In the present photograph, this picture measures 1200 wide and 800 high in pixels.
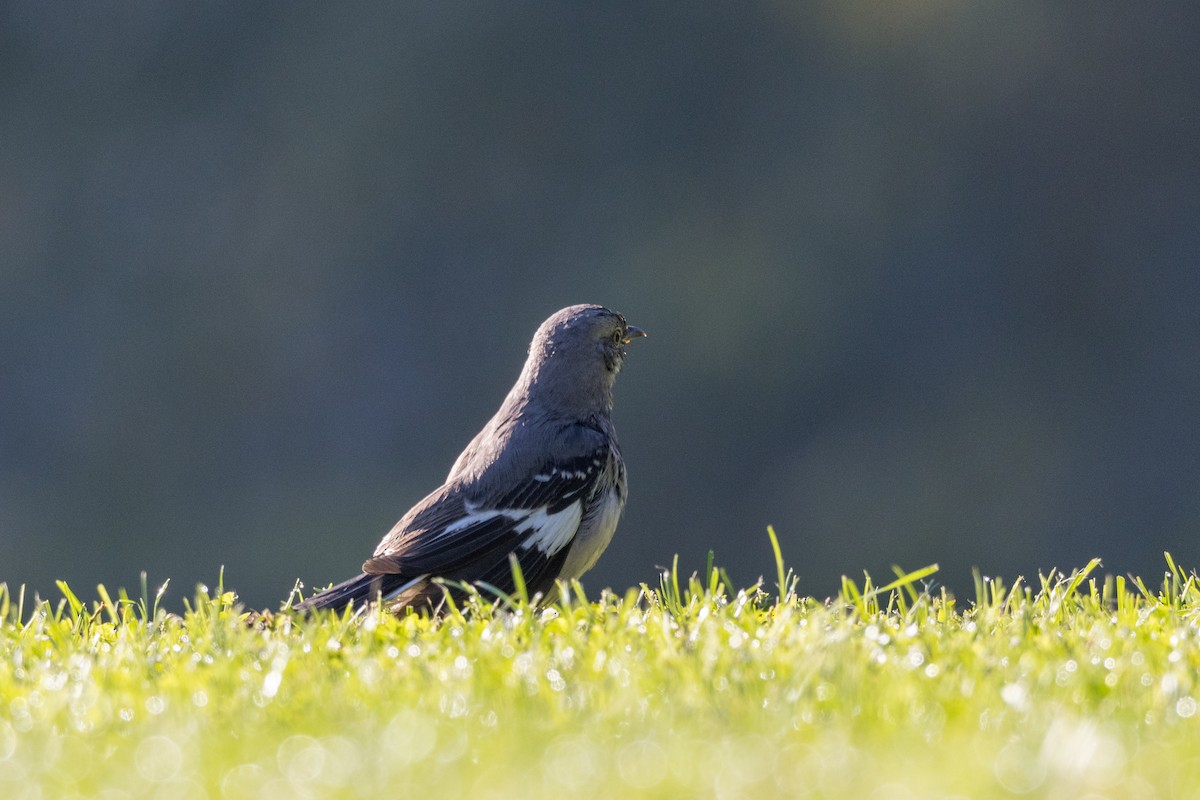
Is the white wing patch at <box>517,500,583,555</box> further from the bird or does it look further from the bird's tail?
the bird's tail

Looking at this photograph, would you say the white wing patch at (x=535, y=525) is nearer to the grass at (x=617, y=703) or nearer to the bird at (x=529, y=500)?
the bird at (x=529, y=500)

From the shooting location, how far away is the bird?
623cm

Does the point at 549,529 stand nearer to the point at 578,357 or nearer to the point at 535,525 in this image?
the point at 535,525

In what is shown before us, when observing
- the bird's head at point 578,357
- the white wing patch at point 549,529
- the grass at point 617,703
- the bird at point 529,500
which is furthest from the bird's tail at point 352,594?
the bird's head at point 578,357

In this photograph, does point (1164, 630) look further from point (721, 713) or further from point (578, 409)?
point (578, 409)

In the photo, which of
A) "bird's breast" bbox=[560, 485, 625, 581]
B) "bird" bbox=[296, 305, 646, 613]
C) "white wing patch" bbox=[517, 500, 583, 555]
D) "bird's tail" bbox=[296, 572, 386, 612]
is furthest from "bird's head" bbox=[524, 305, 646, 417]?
"bird's tail" bbox=[296, 572, 386, 612]

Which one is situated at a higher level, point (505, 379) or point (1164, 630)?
point (1164, 630)

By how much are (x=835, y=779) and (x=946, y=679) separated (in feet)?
3.16

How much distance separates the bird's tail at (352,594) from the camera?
19.5 ft

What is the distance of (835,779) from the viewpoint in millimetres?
Answer: 3305

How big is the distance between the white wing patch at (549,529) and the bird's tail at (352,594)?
614mm

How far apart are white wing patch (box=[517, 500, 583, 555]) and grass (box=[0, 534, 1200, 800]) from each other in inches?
42.9

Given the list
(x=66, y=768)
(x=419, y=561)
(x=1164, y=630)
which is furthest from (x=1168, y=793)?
(x=419, y=561)

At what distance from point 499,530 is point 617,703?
2.64 metres
